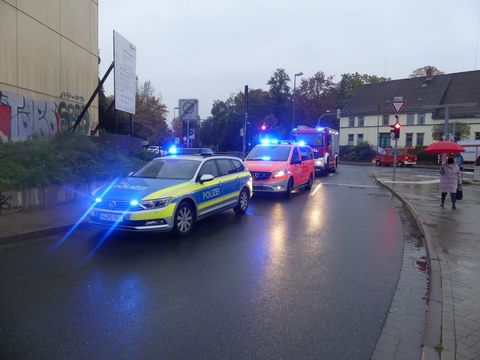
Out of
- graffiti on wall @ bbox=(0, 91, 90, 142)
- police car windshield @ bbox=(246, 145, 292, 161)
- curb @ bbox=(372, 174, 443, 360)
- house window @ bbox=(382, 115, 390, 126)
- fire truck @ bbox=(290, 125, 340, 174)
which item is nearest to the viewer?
curb @ bbox=(372, 174, 443, 360)

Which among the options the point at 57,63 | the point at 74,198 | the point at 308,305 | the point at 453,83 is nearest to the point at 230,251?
the point at 308,305

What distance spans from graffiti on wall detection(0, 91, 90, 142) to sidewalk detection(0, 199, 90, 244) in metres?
4.04

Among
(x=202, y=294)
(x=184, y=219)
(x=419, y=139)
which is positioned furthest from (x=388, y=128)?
(x=202, y=294)

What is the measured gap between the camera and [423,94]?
62.4 m

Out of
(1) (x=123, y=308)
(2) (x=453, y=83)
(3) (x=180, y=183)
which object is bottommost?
(1) (x=123, y=308)

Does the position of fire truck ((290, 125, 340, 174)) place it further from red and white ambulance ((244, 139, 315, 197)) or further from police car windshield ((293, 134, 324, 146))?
red and white ambulance ((244, 139, 315, 197))

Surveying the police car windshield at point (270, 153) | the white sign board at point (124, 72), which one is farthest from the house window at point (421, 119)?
the white sign board at point (124, 72)

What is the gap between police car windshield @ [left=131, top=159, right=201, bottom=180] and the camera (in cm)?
864

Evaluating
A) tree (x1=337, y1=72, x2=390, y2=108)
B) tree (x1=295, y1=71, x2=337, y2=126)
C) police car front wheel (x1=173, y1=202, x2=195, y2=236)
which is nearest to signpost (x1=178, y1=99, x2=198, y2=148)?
police car front wheel (x1=173, y1=202, x2=195, y2=236)

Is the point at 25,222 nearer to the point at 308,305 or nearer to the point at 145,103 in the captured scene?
the point at 308,305

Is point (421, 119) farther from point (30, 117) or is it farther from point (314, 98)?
point (30, 117)

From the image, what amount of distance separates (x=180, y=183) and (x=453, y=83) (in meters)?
64.3

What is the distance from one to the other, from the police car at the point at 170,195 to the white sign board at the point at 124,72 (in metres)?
8.83

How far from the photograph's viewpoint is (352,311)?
455cm
